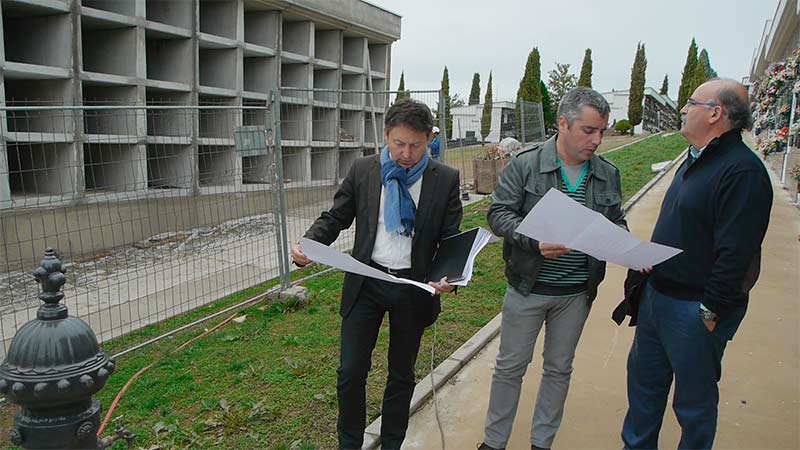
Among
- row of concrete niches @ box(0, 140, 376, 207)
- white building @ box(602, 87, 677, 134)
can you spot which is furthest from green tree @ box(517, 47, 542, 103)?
row of concrete niches @ box(0, 140, 376, 207)

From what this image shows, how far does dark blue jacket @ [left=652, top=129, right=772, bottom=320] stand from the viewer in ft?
7.04

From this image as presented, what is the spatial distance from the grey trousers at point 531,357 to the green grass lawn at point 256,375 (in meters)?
0.82

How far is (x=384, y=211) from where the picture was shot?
8.39 feet

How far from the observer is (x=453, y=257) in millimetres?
2574

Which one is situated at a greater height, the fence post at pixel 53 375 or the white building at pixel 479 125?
the white building at pixel 479 125

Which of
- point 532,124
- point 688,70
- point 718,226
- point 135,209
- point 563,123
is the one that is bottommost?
point 135,209

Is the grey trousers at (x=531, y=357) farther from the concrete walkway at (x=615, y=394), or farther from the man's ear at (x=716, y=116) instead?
the man's ear at (x=716, y=116)

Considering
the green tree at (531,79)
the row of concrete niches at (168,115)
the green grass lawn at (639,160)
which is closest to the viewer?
the row of concrete niches at (168,115)

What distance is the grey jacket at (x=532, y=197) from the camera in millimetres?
2602

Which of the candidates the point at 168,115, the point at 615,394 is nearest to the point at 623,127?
the point at 168,115

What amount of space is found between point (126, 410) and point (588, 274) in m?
2.74

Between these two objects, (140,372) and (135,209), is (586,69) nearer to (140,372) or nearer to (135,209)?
(135,209)

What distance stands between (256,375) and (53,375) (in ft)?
8.18

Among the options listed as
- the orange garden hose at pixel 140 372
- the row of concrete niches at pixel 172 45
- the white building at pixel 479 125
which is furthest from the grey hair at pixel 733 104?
the white building at pixel 479 125
